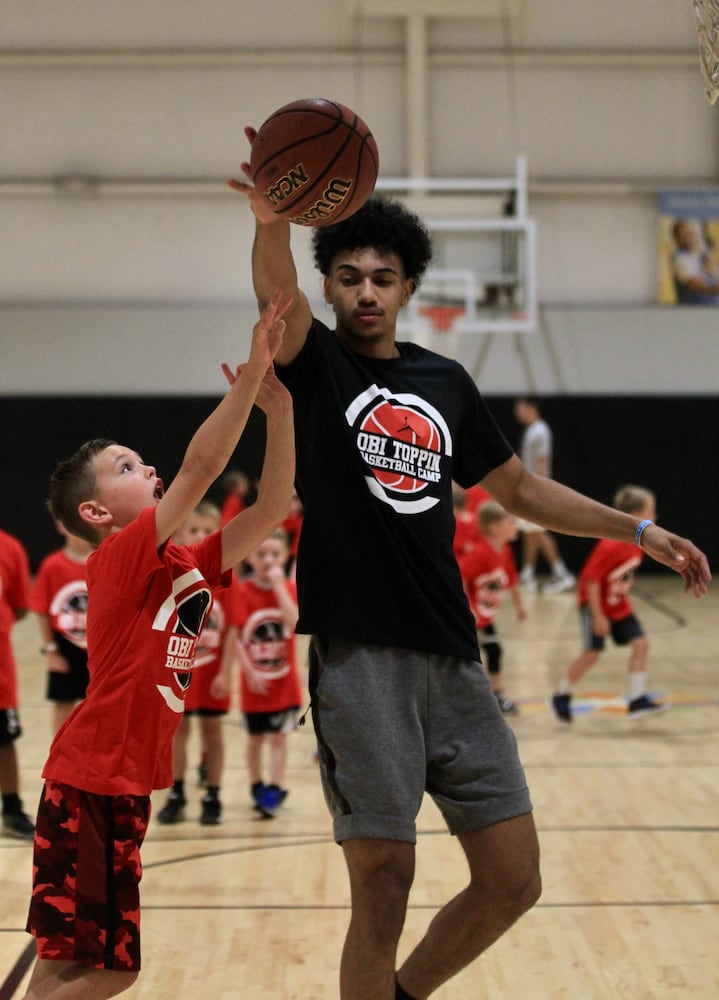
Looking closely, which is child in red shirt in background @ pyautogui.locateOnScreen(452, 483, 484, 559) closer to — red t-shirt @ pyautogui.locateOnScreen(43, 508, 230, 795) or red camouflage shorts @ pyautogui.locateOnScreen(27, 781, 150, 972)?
red t-shirt @ pyautogui.locateOnScreen(43, 508, 230, 795)

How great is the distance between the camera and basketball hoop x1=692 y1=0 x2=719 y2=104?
127 inches

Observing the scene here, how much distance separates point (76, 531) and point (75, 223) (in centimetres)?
1168

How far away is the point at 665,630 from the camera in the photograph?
10.6 metres

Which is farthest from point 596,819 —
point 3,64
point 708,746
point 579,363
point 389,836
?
point 3,64

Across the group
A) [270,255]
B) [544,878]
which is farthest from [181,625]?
[544,878]

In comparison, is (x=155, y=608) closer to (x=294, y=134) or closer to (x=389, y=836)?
(x=389, y=836)

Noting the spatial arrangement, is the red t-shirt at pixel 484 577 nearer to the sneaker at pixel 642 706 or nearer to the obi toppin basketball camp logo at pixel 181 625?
the sneaker at pixel 642 706

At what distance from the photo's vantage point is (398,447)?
268cm

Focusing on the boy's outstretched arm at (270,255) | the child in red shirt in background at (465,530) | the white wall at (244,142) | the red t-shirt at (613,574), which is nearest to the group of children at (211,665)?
the red t-shirt at (613,574)

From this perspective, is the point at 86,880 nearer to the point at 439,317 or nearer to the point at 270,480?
the point at 270,480

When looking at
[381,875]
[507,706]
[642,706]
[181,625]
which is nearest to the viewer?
[381,875]

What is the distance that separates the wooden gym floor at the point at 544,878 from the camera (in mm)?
3650

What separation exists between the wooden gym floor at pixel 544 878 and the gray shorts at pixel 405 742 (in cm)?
117

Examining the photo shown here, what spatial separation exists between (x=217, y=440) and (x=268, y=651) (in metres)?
3.06
